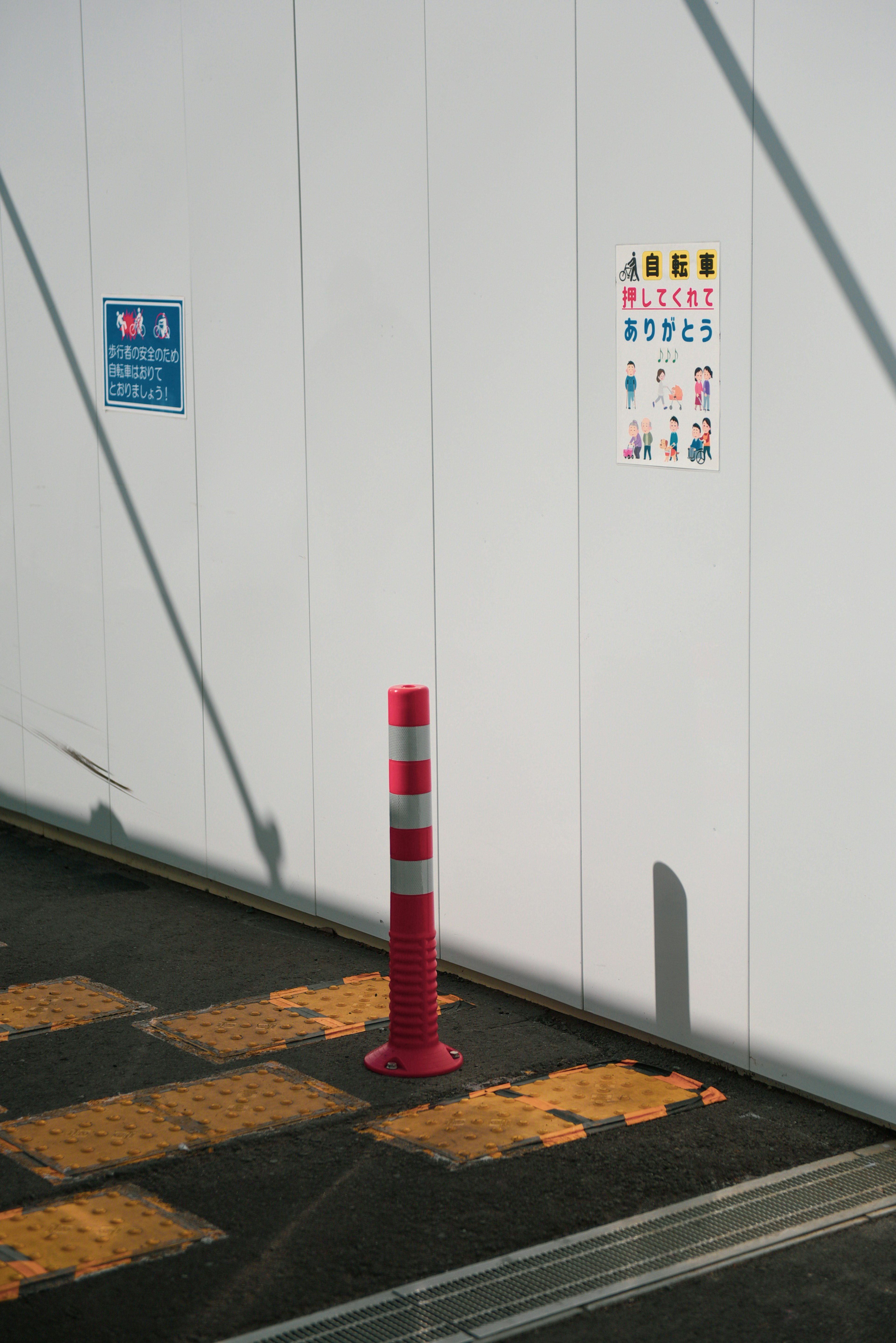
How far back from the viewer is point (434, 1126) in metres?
4.52

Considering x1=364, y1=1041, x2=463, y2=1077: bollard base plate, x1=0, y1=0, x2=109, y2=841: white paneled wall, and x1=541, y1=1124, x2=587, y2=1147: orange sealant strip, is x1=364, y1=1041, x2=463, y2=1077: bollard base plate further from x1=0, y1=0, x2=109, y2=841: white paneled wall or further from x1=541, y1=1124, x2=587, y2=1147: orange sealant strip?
x1=0, y1=0, x2=109, y2=841: white paneled wall

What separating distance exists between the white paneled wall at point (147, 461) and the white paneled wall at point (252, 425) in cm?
9

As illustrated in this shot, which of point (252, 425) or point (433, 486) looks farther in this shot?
point (252, 425)

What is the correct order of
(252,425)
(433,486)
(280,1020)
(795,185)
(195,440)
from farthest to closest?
(195,440), (252,425), (433,486), (280,1020), (795,185)

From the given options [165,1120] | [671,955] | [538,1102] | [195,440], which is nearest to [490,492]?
[671,955]

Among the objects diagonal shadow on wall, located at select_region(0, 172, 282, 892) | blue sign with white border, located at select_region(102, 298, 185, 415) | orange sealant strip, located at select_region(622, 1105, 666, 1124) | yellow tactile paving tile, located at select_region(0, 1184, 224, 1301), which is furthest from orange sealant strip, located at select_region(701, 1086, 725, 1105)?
blue sign with white border, located at select_region(102, 298, 185, 415)

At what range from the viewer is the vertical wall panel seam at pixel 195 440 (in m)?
6.46

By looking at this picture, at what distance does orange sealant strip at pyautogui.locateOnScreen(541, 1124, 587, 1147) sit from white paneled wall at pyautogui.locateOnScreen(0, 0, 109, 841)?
364cm

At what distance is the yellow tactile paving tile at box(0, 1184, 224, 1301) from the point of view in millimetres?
3688

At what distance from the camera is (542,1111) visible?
15.1ft

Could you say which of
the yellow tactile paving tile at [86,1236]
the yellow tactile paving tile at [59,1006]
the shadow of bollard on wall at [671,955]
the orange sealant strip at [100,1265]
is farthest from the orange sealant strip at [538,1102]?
the yellow tactile paving tile at [59,1006]

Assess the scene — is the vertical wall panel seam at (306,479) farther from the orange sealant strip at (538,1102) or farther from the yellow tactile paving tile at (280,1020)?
the orange sealant strip at (538,1102)

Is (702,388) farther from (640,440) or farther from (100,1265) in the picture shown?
(100,1265)

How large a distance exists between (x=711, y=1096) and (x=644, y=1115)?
255mm
